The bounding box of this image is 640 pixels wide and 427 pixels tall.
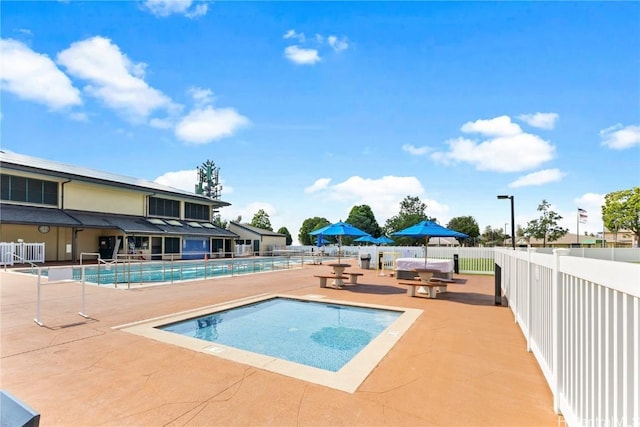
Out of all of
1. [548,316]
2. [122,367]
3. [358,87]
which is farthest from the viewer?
[358,87]

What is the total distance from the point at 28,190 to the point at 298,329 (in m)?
24.8

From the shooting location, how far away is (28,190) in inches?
876

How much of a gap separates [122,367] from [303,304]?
5.58 metres

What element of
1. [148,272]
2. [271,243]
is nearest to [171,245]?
[148,272]

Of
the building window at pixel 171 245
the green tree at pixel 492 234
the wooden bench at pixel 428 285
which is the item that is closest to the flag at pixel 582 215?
the wooden bench at pixel 428 285

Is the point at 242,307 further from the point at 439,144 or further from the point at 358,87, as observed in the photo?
the point at 439,144

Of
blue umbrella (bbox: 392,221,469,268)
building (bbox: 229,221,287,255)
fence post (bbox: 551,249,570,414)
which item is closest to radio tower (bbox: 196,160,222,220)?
building (bbox: 229,221,287,255)

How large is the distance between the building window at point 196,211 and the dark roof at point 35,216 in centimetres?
1192

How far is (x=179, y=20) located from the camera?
10875 millimetres

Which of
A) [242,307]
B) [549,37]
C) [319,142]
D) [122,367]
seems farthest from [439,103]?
[122,367]

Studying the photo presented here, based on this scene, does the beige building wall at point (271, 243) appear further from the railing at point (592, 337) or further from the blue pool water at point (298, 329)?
the railing at point (592, 337)

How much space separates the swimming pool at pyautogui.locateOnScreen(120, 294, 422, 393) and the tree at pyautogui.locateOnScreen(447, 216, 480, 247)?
58.6m

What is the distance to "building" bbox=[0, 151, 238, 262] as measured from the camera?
2139cm

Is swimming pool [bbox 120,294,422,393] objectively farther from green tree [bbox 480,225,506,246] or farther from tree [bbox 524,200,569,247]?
green tree [bbox 480,225,506,246]
